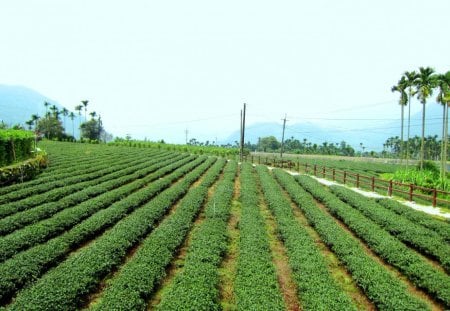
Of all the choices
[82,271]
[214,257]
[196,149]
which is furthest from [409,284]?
[196,149]

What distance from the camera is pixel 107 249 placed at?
35.3 feet

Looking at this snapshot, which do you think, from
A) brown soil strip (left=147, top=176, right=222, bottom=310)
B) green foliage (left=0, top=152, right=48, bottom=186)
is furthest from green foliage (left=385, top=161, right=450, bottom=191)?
green foliage (left=0, top=152, right=48, bottom=186)

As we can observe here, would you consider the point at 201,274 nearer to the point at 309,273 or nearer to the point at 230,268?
the point at 230,268

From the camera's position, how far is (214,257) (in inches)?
424

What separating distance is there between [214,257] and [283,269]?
2.39 metres

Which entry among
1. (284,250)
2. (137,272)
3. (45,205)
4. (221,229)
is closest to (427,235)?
(284,250)

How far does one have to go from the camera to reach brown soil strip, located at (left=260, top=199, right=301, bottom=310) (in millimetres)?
8844

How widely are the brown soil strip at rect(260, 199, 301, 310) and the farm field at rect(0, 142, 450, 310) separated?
1.5 inches

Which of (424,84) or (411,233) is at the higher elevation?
(424,84)

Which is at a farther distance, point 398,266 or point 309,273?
point 398,266

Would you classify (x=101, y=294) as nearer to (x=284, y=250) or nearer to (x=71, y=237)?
(x=71, y=237)

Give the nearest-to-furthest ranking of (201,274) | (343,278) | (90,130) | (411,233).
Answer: (201,274) → (343,278) → (411,233) → (90,130)

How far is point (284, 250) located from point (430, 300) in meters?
4.97

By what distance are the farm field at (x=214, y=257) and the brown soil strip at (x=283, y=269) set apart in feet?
0.12
